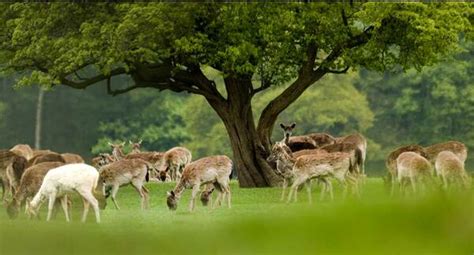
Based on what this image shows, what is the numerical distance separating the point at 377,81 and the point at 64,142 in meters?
19.5

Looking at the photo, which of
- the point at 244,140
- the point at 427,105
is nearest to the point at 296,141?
the point at 244,140

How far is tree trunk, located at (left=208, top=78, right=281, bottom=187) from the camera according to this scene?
25766 mm

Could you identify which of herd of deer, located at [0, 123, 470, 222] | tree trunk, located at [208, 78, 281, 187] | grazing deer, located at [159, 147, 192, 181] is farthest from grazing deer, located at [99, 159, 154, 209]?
grazing deer, located at [159, 147, 192, 181]

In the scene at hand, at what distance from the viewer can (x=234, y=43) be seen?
25266 mm

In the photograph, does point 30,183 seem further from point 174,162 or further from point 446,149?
point 174,162

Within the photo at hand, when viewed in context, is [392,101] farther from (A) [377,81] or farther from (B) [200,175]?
(B) [200,175]

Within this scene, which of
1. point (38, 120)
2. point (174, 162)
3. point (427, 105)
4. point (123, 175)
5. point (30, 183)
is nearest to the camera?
point (30, 183)

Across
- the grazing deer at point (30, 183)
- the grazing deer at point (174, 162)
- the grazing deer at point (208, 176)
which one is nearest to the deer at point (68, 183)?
the grazing deer at point (30, 183)

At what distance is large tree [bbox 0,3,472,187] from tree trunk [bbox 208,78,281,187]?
0.02 meters

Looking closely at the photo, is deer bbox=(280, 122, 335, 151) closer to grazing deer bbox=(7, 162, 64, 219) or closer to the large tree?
the large tree

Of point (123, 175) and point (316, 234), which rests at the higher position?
point (123, 175)

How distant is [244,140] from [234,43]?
2.45m

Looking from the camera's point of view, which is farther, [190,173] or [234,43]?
[234,43]

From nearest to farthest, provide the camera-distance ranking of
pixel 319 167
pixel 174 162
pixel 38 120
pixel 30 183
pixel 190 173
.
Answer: pixel 30 183 → pixel 190 173 → pixel 319 167 → pixel 174 162 → pixel 38 120
